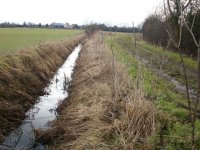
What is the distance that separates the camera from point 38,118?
10227mm

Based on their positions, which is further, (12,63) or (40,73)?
(40,73)

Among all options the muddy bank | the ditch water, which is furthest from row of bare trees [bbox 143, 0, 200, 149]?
the muddy bank

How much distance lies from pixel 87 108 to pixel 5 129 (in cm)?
241

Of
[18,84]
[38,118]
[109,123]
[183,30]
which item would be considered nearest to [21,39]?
[183,30]

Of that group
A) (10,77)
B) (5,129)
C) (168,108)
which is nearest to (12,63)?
(10,77)

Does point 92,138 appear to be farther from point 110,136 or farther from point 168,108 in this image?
point 168,108

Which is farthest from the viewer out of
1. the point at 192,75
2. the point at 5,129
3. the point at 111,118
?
the point at 192,75

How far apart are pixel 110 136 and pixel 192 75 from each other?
505 inches

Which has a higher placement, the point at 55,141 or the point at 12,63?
the point at 12,63

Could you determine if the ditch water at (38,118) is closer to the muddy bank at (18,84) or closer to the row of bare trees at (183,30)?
the muddy bank at (18,84)

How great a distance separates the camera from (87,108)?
9.24 meters

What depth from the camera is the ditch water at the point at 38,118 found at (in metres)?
7.98

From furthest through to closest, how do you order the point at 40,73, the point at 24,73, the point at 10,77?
the point at 40,73, the point at 24,73, the point at 10,77

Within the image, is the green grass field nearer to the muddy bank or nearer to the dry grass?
the muddy bank
